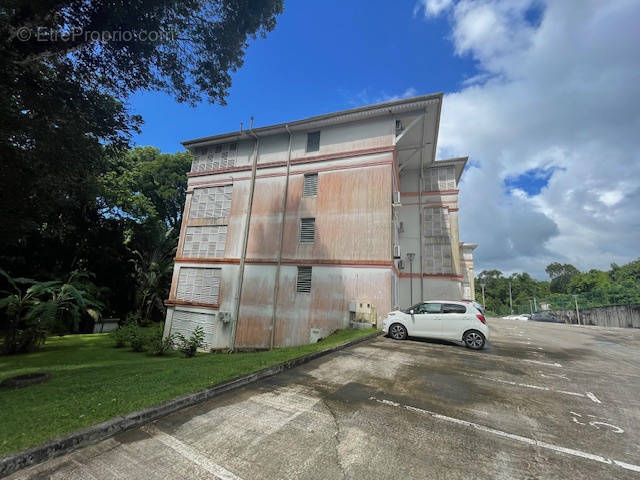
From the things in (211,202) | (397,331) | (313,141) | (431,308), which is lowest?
(397,331)

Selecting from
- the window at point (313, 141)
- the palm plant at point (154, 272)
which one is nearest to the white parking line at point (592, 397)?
the window at point (313, 141)

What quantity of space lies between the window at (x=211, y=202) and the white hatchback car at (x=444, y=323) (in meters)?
13.2

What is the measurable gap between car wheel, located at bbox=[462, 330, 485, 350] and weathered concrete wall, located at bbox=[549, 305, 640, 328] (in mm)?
24410

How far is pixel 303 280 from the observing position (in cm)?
1506

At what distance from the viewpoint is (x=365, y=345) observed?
886cm

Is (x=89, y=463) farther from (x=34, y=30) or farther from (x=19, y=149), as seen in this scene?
(x=34, y=30)

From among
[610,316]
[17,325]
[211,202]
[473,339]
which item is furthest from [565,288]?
[17,325]

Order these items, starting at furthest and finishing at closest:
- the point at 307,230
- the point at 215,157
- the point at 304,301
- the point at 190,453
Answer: the point at 215,157 → the point at 307,230 → the point at 304,301 → the point at 190,453

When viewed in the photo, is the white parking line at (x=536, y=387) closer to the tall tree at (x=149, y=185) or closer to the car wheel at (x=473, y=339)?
the car wheel at (x=473, y=339)

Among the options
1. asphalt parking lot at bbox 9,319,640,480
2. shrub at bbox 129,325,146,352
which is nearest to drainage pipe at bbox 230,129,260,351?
shrub at bbox 129,325,146,352

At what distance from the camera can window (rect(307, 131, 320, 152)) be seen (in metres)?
16.9

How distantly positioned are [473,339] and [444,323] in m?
1.00

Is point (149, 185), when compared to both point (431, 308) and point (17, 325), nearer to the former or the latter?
point (17, 325)

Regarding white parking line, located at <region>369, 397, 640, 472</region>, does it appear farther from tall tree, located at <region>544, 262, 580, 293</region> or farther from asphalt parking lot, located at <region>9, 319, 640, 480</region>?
tall tree, located at <region>544, 262, 580, 293</region>
